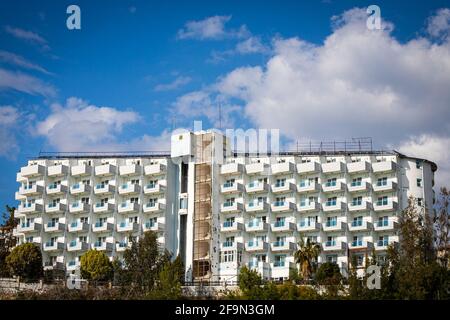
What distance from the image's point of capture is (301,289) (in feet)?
198

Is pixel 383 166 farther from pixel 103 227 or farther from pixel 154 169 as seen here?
pixel 103 227

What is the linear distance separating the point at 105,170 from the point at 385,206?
136 ft

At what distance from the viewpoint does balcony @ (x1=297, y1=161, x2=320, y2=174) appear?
99062 millimetres

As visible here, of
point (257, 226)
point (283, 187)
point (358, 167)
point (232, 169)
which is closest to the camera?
point (358, 167)

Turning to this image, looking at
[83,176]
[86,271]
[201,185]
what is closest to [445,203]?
[201,185]

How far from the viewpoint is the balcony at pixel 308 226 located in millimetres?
97088

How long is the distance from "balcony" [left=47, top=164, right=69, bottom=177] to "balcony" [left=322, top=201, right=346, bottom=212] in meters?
40.1

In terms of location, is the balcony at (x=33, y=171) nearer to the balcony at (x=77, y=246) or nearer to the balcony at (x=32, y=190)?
the balcony at (x=32, y=190)

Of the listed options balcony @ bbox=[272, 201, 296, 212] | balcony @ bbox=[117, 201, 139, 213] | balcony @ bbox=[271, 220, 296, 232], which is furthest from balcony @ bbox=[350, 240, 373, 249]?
balcony @ bbox=[117, 201, 139, 213]

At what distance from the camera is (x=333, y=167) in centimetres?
9825

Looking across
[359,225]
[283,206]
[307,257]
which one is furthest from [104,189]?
[359,225]

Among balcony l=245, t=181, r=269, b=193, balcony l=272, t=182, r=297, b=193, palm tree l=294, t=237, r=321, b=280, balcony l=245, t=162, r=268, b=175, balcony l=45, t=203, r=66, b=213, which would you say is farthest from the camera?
balcony l=45, t=203, r=66, b=213

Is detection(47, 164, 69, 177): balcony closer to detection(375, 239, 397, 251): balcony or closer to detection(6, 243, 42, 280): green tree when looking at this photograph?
detection(6, 243, 42, 280): green tree
